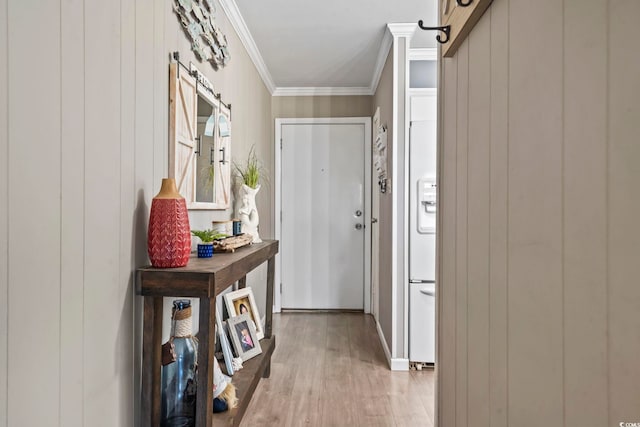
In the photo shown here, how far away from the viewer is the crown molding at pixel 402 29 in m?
2.79

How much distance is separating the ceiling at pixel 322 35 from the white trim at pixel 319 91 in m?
0.13

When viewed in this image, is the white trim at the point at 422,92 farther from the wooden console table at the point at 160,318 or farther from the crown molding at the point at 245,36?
the wooden console table at the point at 160,318

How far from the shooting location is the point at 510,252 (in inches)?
33.5

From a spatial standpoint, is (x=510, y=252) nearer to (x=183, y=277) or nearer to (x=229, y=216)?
(x=183, y=277)

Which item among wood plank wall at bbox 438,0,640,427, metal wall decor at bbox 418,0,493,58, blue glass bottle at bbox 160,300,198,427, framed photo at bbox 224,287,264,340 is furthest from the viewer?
framed photo at bbox 224,287,264,340

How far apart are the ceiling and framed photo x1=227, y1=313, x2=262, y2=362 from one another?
6.27ft

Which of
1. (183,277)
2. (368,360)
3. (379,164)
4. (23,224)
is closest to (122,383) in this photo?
(183,277)

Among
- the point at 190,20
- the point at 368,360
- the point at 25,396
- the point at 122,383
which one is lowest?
the point at 368,360

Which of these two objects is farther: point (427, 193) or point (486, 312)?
point (427, 193)

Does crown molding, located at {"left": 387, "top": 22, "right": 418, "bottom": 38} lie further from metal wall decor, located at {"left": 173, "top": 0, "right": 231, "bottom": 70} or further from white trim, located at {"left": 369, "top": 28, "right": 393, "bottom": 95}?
metal wall decor, located at {"left": 173, "top": 0, "right": 231, "bottom": 70}

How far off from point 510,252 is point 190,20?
1690mm

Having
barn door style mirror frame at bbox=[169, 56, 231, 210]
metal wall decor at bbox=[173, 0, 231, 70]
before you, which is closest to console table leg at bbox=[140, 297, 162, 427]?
barn door style mirror frame at bbox=[169, 56, 231, 210]

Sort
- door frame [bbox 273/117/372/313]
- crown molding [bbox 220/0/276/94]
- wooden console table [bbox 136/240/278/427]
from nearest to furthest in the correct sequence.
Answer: wooden console table [bbox 136/240/278/427] < crown molding [bbox 220/0/276/94] < door frame [bbox 273/117/372/313]

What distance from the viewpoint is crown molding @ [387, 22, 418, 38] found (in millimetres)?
2785
